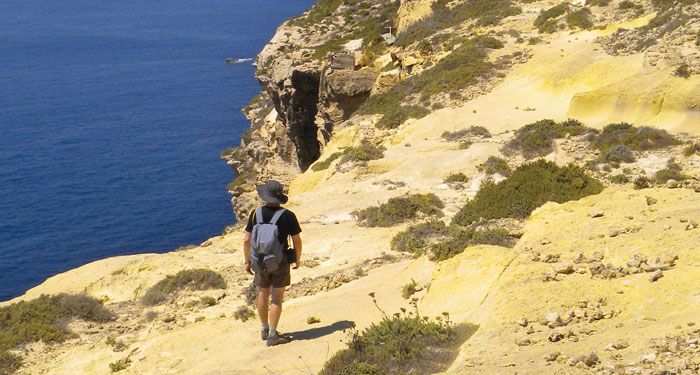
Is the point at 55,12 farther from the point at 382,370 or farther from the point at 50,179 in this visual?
the point at 382,370

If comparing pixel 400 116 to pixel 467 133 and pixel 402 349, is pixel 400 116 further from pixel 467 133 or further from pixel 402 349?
pixel 402 349

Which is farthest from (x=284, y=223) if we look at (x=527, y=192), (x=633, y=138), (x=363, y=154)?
(x=363, y=154)

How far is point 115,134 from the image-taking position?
80.1 metres

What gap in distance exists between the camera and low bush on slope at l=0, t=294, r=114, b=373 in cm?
1155

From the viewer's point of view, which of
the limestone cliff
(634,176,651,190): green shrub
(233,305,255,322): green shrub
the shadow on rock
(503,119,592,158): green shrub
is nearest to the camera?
the limestone cliff

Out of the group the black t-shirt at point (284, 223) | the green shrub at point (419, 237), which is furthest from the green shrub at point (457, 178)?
the black t-shirt at point (284, 223)

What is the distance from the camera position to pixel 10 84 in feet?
333

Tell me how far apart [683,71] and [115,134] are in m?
67.8

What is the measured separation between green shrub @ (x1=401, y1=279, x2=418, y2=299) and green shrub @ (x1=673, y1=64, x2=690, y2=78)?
48.2ft

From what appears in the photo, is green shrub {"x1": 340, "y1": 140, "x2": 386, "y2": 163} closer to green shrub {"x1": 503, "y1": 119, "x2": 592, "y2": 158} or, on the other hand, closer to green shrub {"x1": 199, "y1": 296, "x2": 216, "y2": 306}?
green shrub {"x1": 503, "y1": 119, "x2": 592, "y2": 158}

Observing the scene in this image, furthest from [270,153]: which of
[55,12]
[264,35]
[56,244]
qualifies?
[55,12]


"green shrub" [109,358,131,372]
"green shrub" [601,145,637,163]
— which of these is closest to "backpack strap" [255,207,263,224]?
"green shrub" [109,358,131,372]

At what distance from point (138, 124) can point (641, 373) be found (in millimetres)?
81875

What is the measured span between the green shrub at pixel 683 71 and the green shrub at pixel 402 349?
16.1 m
